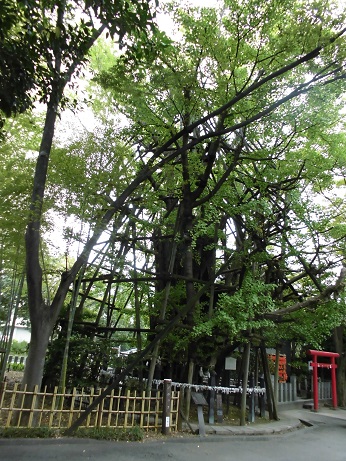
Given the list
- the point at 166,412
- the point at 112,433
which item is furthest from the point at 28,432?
the point at 166,412

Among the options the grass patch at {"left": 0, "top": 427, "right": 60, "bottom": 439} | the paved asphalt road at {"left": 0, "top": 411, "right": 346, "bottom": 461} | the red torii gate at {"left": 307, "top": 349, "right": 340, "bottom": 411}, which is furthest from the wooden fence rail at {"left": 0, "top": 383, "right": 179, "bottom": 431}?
the red torii gate at {"left": 307, "top": 349, "right": 340, "bottom": 411}

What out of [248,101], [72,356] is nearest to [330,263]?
[248,101]

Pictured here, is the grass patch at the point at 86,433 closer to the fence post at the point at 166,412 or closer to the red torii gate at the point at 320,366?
the fence post at the point at 166,412

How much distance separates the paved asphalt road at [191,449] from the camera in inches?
209

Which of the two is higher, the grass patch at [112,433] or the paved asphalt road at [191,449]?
the grass patch at [112,433]

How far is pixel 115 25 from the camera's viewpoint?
4234 mm

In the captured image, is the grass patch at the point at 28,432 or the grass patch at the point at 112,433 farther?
the grass patch at the point at 112,433

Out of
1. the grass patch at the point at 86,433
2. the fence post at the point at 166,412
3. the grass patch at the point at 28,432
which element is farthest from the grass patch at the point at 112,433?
the fence post at the point at 166,412

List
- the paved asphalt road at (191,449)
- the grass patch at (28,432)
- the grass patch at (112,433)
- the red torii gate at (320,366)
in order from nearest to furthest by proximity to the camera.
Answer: the paved asphalt road at (191,449) < the grass patch at (28,432) < the grass patch at (112,433) < the red torii gate at (320,366)

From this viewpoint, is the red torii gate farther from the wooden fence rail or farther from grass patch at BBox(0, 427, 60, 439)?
grass patch at BBox(0, 427, 60, 439)

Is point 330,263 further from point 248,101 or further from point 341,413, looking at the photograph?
point 341,413

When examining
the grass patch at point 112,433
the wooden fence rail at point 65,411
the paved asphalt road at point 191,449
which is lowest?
the paved asphalt road at point 191,449

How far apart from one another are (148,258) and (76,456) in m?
7.69

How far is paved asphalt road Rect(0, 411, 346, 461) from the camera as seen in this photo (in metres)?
5.31
